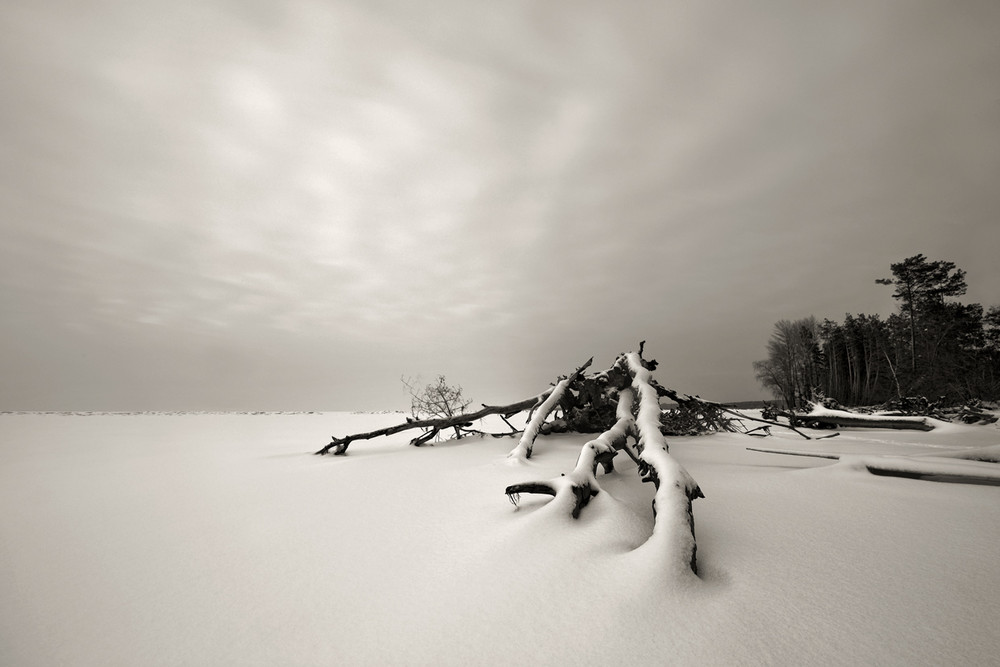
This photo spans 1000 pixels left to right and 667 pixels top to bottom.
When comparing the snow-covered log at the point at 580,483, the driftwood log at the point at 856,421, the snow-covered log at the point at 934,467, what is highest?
the snow-covered log at the point at 580,483

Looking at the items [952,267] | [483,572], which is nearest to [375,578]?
[483,572]

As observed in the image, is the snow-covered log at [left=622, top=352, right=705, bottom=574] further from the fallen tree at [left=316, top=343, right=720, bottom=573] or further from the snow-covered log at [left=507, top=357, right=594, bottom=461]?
the snow-covered log at [left=507, top=357, right=594, bottom=461]

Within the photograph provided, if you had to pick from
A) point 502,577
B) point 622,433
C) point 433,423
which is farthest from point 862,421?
point 502,577

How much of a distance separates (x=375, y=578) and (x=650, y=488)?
1587 millimetres

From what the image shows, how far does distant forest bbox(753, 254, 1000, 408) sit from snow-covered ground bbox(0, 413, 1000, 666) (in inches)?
557

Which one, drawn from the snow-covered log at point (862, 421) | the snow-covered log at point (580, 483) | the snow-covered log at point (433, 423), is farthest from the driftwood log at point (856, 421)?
the snow-covered log at point (580, 483)

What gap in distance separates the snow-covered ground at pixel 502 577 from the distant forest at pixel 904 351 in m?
14.1

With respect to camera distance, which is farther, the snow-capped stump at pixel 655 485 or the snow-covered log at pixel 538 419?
the snow-covered log at pixel 538 419

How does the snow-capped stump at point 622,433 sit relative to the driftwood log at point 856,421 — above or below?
above

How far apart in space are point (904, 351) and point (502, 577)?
29493 mm

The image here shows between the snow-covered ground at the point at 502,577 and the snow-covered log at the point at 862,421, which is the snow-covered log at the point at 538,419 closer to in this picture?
the snow-covered ground at the point at 502,577

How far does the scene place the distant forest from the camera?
16.7 meters

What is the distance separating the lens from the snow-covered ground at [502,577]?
950mm

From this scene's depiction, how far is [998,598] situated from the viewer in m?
1.03
